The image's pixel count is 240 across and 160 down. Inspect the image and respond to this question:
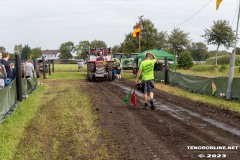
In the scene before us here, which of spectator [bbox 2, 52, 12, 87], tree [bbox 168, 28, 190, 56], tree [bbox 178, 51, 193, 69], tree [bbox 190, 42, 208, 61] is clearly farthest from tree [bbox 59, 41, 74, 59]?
spectator [bbox 2, 52, 12, 87]

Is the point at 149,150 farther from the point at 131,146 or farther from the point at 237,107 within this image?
the point at 237,107

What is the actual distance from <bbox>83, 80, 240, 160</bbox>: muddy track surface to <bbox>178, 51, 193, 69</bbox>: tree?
32.5m

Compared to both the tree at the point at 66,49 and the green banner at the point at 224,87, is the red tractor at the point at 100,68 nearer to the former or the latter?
the green banner at the point at 224,87

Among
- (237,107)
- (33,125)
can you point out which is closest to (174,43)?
(237,107)

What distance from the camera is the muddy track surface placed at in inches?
219

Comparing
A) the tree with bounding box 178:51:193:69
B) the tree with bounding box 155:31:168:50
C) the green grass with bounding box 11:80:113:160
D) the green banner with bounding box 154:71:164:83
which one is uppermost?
the tree with bounding box 155:31:168:50

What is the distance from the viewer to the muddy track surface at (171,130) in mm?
5562

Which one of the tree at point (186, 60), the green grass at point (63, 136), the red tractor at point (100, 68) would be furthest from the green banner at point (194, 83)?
the tree at point (186, 60)

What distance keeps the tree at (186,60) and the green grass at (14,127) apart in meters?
33.9

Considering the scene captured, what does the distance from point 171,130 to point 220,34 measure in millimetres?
39190

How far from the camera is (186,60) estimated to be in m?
42.9

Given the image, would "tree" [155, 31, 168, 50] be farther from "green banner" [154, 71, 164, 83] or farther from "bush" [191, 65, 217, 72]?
"green banner" [154, 71, 164, 83]

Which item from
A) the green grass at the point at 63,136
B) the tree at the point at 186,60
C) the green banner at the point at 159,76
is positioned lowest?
the green grass at the point at 63,136

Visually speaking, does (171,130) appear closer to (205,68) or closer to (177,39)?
(205,68)
